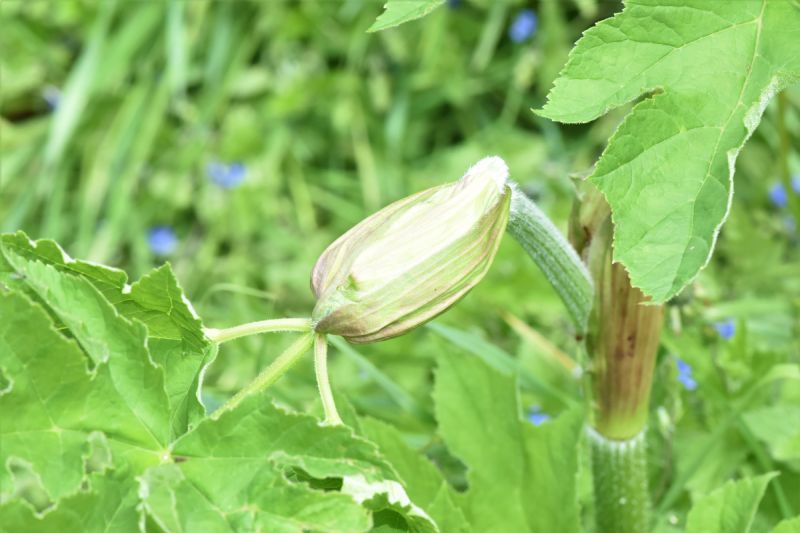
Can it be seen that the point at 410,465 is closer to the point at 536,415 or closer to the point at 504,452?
the point at 504,452

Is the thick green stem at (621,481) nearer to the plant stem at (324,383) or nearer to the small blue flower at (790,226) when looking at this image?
the plant stem at (324,383)

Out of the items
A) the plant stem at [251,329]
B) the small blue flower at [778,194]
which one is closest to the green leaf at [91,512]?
the plant stem at [251,329]

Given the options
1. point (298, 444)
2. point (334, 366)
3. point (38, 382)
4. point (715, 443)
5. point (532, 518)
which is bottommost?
point (334, 366)

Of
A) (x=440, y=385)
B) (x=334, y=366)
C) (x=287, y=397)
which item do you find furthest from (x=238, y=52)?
(x=440, y=385)

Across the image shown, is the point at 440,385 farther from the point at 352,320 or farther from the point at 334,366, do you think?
the point at 334,366

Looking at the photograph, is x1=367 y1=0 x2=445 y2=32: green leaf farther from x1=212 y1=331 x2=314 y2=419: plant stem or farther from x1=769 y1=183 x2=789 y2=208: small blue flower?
x1=769 y1=183 x2=789 y2=208: small blue flower
